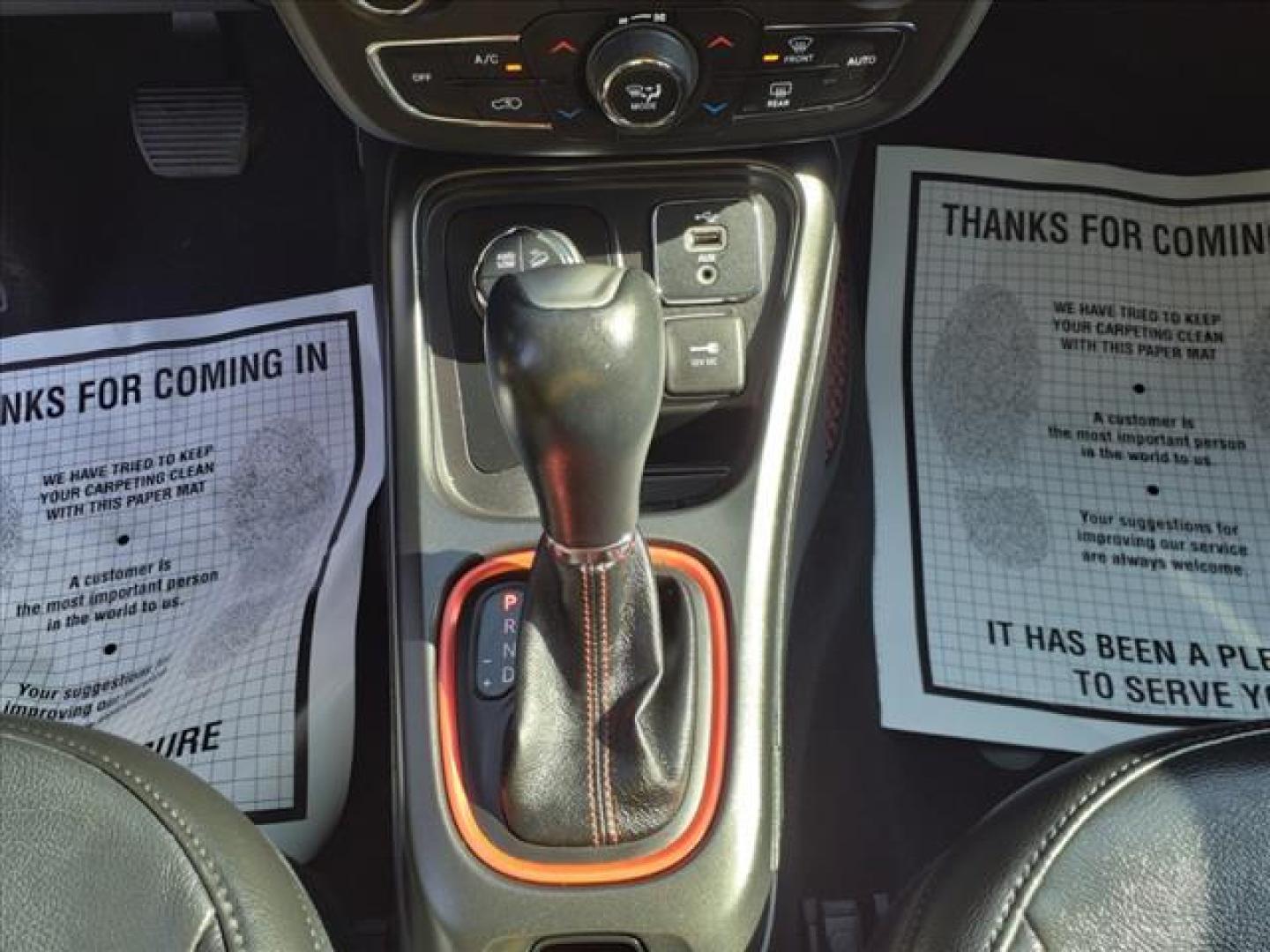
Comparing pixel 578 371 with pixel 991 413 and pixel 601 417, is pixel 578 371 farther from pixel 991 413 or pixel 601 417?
pixel 991 413

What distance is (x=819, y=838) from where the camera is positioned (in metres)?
0.98

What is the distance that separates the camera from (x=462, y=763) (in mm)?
683

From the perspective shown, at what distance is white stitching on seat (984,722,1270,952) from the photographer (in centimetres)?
63

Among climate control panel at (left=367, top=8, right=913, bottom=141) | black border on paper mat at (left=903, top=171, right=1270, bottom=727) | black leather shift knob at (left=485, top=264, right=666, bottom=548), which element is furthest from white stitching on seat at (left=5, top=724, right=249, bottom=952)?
black border on paper mat at (left=903, top=171, right=1270, bottom=727)

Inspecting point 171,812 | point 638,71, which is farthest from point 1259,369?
point 171,812

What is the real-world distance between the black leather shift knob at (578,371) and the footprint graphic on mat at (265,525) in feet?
1.55

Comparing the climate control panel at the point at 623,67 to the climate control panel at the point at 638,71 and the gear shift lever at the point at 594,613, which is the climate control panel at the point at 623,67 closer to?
the climate control panel at the point at 638,71

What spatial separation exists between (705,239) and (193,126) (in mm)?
654

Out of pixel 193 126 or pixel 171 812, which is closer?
pixel 171 812

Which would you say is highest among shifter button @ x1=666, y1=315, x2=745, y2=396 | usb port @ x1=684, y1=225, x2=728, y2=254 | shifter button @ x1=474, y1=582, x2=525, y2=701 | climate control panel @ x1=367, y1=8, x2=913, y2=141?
climate control panel @ x1=367, y1=8, x2=913, y2=141

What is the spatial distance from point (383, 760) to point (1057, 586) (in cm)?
48

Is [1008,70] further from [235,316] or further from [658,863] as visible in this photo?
[658,863]

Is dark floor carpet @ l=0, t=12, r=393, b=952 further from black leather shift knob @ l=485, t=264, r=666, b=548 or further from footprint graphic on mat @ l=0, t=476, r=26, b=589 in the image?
black leather shift knob @ l=485, t=264, r=666, b=548

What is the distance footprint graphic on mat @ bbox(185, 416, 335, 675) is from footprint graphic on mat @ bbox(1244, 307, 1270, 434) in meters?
0.69
